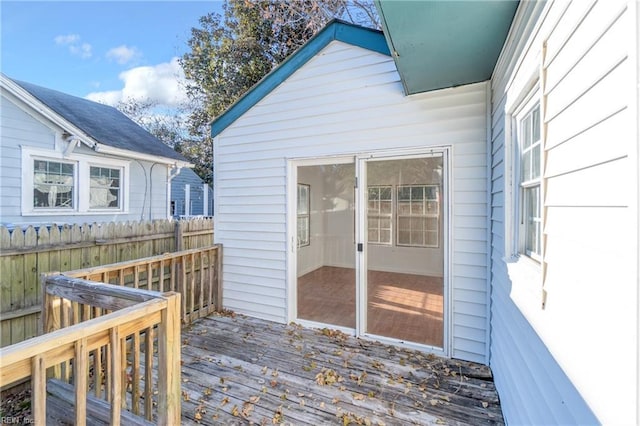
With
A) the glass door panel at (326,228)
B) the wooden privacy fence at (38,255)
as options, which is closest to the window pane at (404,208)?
the glass door panel at (326,228)

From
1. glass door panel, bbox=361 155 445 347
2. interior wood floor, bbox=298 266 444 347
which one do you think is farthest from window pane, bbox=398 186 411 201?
interior wood floor, bbox=298 266 444 347

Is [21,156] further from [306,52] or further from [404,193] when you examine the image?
[404,193]

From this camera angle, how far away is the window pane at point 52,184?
5.59 meters

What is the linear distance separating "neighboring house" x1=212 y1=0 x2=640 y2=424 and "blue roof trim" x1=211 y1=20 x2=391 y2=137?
19mm

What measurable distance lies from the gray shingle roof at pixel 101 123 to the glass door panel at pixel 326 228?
4.13 m

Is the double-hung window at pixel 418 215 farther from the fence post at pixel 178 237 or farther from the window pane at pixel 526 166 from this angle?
the fence post at pixel 178 237

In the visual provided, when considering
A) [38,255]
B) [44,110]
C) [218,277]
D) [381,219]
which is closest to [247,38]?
[44,110]

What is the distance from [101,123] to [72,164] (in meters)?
1.68

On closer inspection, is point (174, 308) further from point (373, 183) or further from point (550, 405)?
point (373, 183)

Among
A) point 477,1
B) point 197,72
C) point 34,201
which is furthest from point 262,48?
point 477,1

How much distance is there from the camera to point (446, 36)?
7.02 ft

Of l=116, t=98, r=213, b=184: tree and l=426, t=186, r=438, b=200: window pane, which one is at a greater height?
l=116, t=98, r=213, b=184: tree

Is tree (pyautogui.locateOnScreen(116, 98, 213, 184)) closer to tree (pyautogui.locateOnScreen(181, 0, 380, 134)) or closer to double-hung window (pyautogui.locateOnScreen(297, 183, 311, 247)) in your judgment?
tree (pyautogui.locateOnScreen(181, 0, 380, 134))

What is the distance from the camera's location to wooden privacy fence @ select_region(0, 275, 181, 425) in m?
1.27
